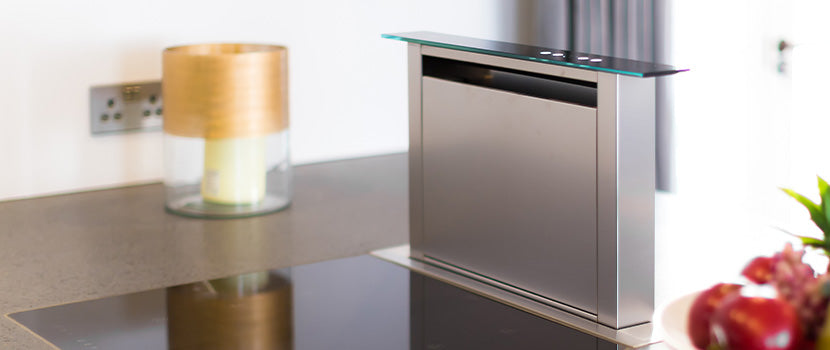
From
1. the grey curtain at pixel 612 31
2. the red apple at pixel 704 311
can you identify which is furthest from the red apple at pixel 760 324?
the grey curtain at pixel 612 31

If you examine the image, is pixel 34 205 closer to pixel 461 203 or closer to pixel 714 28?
pixel 461 203

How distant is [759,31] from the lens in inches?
75.6

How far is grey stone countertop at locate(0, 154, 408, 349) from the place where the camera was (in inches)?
45.1

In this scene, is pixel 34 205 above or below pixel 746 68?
below

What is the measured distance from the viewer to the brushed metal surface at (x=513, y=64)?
94cm

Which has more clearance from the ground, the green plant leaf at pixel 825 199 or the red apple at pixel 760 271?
the green plant leaf at pixel 825 199

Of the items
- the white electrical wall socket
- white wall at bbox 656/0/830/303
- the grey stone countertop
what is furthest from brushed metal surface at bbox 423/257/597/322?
white wall at bbox 656/0/830/303

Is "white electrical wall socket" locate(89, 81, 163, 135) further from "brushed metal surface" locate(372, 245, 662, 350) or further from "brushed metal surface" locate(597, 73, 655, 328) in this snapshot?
"brushed metal surface" locate(597, 73, 655, 328)

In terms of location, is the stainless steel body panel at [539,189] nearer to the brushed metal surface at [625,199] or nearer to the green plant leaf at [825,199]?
the brushed metal surface at [625,199]

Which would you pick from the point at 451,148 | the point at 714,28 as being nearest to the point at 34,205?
the point at 451,148

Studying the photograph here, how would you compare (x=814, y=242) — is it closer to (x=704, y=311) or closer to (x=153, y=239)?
(x=704, y=311)

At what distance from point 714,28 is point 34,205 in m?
1.32

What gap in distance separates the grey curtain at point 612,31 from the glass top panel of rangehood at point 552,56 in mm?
883

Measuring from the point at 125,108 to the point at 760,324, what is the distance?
4.75 feet
